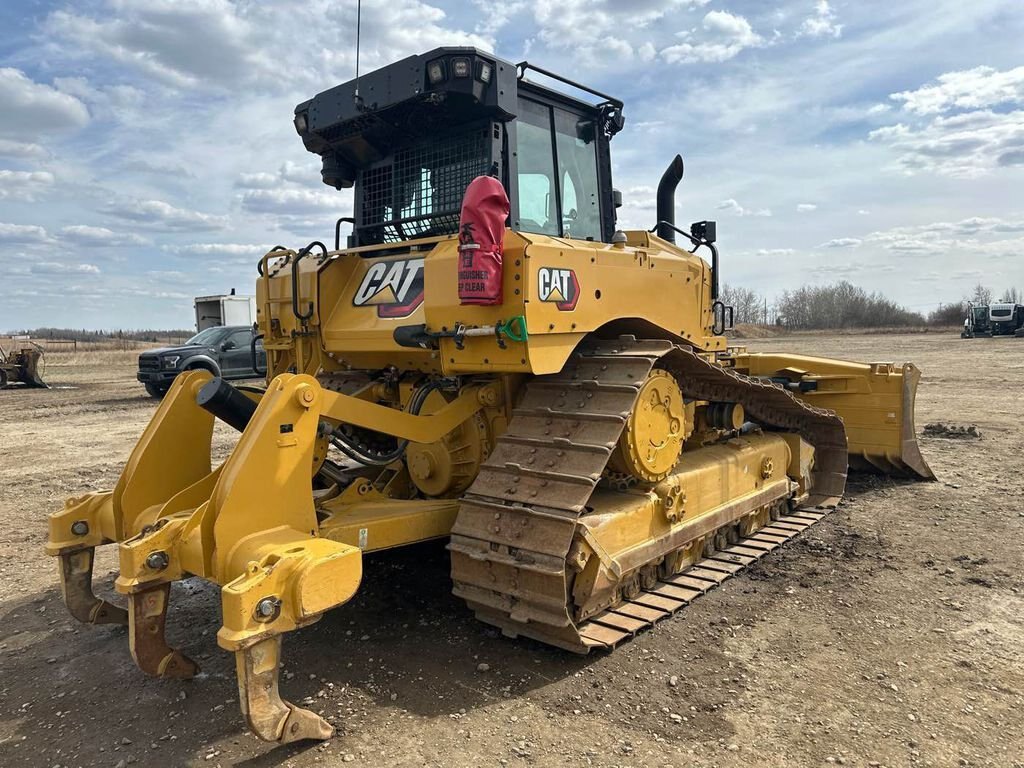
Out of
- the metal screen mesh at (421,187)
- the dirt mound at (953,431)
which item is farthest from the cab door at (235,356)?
the dirt mound at (953,431)

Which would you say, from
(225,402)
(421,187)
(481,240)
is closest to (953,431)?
(421,187)

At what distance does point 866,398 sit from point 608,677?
5538 millimetres

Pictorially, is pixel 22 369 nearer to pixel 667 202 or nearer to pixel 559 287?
pixel 667 202

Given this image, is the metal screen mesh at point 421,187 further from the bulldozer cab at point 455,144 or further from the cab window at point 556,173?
the cab window at point 556,173

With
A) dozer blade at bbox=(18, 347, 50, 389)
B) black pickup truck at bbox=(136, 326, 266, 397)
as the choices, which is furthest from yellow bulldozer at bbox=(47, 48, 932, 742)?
dozer blade at bbox=(18, 347, 50, 389)

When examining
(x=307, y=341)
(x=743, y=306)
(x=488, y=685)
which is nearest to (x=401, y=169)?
(x=307, y=341)

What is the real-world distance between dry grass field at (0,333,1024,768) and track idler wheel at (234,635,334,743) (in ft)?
0.49

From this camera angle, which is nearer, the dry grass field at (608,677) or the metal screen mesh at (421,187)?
the dry grass field at (608,677)

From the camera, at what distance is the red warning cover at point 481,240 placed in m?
3.79

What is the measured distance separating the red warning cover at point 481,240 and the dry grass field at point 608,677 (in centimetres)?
196

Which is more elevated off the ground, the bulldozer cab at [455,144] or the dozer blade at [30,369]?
the bulldozer cab at [455,144]

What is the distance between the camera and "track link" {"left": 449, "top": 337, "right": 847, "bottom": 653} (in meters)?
3.76

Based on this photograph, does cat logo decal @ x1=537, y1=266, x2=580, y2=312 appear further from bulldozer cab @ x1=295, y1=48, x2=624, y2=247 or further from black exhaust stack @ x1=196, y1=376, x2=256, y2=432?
black exhaust stack @ x1=196, y1=376, x2=256, y2=432

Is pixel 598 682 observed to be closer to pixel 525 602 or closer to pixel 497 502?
pixel 525 602
